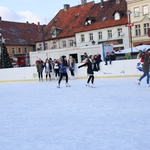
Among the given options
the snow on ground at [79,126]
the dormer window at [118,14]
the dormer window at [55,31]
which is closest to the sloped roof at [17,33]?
the dormer window at [55,31]

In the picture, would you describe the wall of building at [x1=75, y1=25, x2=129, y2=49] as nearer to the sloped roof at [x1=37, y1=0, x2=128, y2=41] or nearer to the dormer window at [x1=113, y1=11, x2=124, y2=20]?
the sloped roof at [x1=37, y1=0, x2=128, y2=41]

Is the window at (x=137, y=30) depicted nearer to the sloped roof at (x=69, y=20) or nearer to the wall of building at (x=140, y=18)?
the wall of building at (x=140, y=18)

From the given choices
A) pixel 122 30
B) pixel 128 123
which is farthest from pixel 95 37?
pixel 128 123

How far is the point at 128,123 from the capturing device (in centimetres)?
470

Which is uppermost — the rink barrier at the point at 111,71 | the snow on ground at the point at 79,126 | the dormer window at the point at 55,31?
Result: the dormer window at the point at 55,31

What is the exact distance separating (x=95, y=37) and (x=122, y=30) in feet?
13.4

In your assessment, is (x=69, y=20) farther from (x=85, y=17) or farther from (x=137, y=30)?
(x=137, y=30)

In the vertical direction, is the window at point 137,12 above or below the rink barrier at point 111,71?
above

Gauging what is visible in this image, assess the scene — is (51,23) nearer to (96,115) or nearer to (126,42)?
(126,42)

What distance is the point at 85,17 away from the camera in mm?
37250

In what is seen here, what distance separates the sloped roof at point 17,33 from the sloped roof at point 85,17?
645cm

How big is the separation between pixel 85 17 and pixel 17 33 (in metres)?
15.2

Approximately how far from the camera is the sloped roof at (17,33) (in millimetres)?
44375

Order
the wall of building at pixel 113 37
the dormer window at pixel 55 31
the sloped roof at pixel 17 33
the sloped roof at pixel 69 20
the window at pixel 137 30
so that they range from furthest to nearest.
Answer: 1. the sloped roof at pixel 17 33
2. the dormer window at pixel 55 31
3. the sloped roof at pixel 69 20
4. the wall of building at pixel 113 37
5. the window at pixel 137 30
